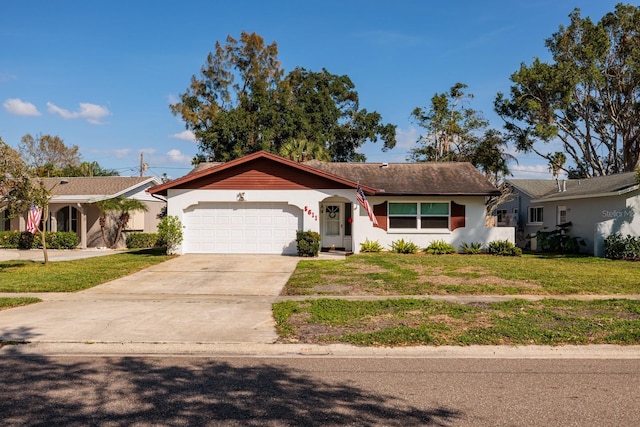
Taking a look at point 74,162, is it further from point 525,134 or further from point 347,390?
point 347,390

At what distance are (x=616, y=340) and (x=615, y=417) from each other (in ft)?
10.0

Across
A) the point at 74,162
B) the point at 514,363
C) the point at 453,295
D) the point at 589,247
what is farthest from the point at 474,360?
the point at 74,162

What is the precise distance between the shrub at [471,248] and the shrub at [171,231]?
496 inches

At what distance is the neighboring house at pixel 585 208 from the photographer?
21172 millimetres

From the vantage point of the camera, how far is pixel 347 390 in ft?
17.4

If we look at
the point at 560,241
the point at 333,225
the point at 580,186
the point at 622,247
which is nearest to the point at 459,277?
the point at 333,225

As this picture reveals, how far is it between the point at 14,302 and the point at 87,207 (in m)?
16.7

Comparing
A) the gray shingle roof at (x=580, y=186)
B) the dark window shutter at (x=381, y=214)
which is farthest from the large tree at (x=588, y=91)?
the dark window shutter at (x=381, y=214)

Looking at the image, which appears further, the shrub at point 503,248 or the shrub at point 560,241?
the shrub at point 560,241

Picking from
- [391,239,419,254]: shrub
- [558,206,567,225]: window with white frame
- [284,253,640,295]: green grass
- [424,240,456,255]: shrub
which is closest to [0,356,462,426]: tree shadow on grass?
[284,253,640,295]: green grass

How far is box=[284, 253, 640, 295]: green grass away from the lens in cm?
1171

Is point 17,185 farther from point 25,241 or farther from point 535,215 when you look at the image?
point 535,215

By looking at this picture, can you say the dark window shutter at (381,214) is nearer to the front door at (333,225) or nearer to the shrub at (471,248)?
the front door at (333,225)

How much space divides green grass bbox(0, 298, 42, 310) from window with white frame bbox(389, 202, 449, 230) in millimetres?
15469
